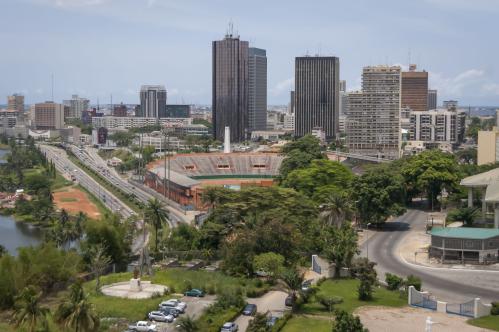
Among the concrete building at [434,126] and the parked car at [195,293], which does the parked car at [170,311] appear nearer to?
the parked car at [195,293]

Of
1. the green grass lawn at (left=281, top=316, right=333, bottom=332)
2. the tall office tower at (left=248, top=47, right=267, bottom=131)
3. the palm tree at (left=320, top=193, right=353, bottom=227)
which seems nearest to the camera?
the green grass lawn at (left=281, top=316, right=333, bottom=332)

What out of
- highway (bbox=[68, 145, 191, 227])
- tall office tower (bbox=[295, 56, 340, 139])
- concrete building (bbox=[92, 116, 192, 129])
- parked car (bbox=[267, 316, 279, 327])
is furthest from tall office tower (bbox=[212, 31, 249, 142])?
parked car (bbox=[267, 316, 279, 327])

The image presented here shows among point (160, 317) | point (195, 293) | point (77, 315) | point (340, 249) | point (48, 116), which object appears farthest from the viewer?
point (48, 116)

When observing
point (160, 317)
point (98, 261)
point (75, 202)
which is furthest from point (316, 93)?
point (160, 317)

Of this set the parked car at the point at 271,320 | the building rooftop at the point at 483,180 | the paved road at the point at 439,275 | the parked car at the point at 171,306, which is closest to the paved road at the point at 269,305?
the parked car at the point at 271,320

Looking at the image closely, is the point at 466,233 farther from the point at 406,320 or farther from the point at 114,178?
the point at 114,178

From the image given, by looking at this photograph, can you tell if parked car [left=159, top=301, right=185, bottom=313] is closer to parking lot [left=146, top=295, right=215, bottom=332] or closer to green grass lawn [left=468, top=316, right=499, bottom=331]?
parking lot [left=146, top=295, right=215, bottom=332]
